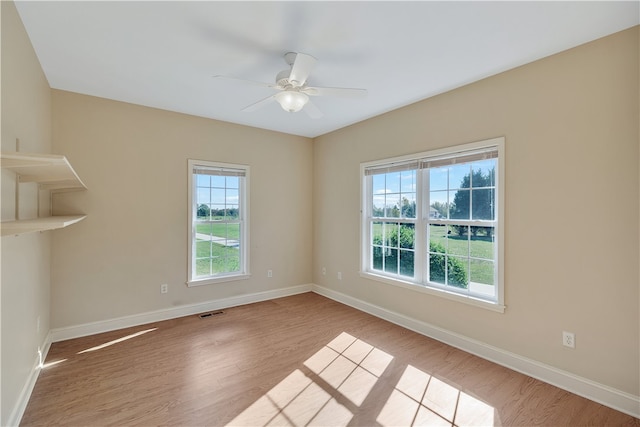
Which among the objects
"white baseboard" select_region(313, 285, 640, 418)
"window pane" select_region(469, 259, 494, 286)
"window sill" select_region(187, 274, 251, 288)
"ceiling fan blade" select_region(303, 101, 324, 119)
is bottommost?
"white baseboard" select_region(313, 285, 640, 418)

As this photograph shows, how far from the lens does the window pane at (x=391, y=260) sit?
3865 millimetres

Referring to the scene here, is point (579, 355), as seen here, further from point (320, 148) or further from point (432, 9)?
point (320, 148)

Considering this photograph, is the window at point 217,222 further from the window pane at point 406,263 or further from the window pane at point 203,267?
the window pane at point 406,263

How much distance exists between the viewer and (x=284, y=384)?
7.98 ft

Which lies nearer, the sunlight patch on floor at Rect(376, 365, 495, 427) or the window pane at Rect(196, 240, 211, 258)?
the sunlight patch on floor at Rect(376, 365, 495, 427)

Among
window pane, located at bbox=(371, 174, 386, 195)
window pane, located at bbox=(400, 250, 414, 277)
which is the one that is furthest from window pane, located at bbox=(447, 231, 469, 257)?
window pane, located at bbox=(371, 174, 386, 195)

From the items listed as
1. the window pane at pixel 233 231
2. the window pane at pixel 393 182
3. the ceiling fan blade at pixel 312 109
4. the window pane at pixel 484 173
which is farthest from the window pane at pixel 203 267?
the window pane at pixel 484 173

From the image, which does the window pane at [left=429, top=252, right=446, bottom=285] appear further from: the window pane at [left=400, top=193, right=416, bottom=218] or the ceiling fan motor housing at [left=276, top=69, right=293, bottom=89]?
the ceiling fan motor housing at [left=276, top=69, right=293, bottom=89]

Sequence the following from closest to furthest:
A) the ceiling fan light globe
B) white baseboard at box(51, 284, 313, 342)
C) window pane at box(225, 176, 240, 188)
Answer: the ceiling fan light globe, white baseboard at box(51, 284, 313, 342), window pane at box(225, 176, 240, 188)

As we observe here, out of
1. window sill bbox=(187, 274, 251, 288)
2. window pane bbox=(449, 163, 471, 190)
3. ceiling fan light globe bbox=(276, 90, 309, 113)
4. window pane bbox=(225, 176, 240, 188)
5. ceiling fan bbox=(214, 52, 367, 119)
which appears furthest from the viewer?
window pane bbox=(225, 176, 240, 188)

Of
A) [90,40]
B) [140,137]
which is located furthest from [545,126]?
[140,137]

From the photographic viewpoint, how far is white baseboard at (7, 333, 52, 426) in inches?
74.6

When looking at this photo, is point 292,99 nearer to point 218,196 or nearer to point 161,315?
point 218,196

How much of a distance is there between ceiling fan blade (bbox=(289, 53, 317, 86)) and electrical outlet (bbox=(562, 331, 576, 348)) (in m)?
2.83
